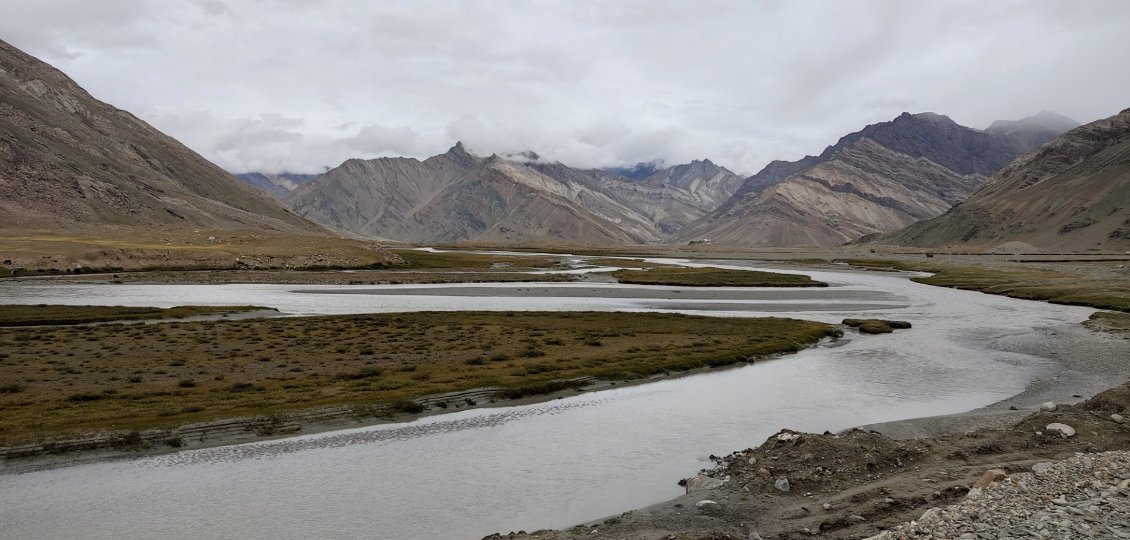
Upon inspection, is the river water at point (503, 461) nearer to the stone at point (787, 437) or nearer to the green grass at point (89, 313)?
the stone at point (787, 437)

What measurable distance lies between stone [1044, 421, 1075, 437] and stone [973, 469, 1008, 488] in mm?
7419

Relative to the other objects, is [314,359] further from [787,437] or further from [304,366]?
[787,437]

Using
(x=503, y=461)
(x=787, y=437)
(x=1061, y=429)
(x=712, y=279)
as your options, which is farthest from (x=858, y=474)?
(x=712, y=279)

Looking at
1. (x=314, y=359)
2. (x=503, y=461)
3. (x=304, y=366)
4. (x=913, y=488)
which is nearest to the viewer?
(x=913, y=488)

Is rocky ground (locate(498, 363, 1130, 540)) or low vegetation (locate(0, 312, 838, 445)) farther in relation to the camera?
low vegetation (locate(0, 312, 838, 445))

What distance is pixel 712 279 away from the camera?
408 feet

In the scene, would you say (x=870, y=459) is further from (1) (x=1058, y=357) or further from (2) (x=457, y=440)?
(1) (x=1058, y=357)

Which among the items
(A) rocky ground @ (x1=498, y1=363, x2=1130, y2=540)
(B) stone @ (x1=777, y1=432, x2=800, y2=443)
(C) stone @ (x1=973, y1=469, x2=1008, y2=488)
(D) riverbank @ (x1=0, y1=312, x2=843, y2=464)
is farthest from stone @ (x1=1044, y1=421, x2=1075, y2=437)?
(D) riverbank @ (x1=0, y1=312, x2=843, y2=464)

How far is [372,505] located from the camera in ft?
59.1

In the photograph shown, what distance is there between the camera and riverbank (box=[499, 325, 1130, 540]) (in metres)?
15.2

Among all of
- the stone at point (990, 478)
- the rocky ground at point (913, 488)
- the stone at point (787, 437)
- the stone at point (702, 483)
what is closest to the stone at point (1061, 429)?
the rocky ground at point (913, 488)

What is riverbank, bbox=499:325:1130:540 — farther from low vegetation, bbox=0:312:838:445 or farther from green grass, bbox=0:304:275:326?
green grass, bbox=0:304:275:326

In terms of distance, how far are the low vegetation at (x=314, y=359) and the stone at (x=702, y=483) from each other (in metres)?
15.3

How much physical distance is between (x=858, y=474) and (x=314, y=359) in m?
33.5
